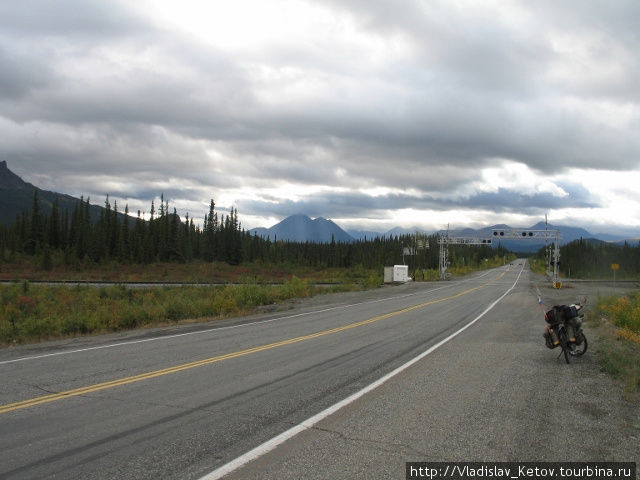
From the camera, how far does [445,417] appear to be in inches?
245

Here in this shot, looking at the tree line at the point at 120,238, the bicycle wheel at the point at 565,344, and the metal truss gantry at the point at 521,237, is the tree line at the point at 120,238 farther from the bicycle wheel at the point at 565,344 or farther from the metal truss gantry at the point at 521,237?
the bicycle wheel at the point at 565,344

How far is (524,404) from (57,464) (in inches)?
232

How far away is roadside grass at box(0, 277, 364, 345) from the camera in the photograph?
16.4 m

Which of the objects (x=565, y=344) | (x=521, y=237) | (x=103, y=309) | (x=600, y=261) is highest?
(x=521, y=237)

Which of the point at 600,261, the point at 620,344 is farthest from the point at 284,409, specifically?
the point at 600,261

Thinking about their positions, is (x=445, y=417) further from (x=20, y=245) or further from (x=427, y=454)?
(x=20, y=245)

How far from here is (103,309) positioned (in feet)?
65.5

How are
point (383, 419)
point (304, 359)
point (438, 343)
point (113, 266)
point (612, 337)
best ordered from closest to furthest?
point (383, 419) < point (304, 359) < point (438, 343) < point (612, 337) < point (113, 266)

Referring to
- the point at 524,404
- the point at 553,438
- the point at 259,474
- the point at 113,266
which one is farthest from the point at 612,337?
the point at 113,266

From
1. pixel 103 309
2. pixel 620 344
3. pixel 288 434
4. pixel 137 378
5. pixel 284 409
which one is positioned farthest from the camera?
pixel 103 309

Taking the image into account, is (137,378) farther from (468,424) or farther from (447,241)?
(447,241)

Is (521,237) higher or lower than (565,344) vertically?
higher

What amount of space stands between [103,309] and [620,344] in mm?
18224

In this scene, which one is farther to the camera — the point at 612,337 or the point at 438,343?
the point at 612,337
